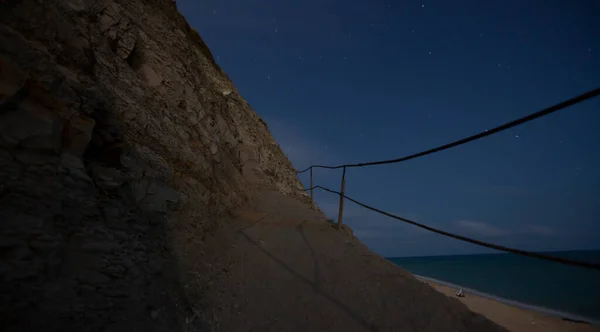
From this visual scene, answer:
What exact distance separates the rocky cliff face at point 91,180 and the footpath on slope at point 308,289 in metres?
0.51

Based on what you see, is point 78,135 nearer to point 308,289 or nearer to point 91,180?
point 91,180

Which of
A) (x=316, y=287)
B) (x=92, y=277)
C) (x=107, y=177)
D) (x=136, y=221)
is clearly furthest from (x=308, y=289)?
(x=107, y=177)

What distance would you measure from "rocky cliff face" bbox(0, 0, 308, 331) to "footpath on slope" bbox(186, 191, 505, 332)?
51cm

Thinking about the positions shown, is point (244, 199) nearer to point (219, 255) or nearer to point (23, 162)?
point (219, 255)

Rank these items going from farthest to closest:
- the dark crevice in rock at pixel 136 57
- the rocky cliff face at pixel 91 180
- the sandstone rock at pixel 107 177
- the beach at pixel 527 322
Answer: the beach at pixel 527 322, the dark crevice in rock at pixel 136 57, the sandstone rock at pixel 107 177, the rocky cliff face at pixel 91 180

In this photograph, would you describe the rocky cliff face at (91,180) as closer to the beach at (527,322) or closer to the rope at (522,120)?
the rope at (522,120)

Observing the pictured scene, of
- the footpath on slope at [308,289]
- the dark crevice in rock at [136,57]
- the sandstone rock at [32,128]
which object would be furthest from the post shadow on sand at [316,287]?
the dark crevice in rock at [136,57]

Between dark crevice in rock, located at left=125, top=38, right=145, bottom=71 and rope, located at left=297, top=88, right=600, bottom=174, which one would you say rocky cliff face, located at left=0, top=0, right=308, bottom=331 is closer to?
dark crevice in rock, located at left=125, top=38, right=145, bottom=71

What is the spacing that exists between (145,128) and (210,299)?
2.78 m

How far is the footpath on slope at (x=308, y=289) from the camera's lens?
139 inches

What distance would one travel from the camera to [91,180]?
9.45 feet

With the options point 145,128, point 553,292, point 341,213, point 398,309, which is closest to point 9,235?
point 145,128

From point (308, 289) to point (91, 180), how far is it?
3172 mm

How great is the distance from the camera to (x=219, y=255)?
435 cm
